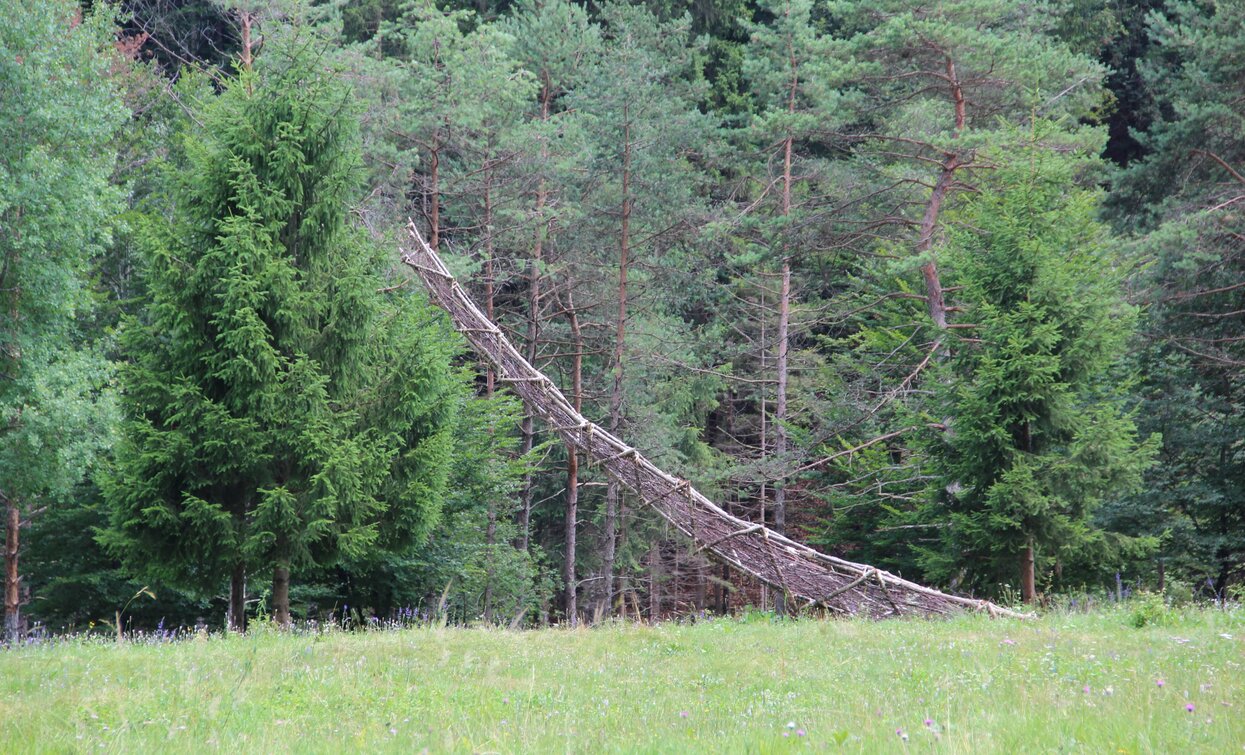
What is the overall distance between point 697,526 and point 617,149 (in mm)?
8685

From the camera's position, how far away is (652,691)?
593 centimetres

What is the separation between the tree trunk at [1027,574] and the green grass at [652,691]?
3.57 m

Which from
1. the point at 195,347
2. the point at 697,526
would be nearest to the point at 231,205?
the point at 195,347

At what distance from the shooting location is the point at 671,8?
28.8 metres

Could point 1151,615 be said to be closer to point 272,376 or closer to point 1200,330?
point 272,376

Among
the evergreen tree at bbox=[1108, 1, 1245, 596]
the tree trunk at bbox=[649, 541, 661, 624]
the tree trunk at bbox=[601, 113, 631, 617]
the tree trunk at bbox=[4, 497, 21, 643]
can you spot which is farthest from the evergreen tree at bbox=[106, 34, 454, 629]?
the tree trunk at bbox=[649, 541, 661, 624]

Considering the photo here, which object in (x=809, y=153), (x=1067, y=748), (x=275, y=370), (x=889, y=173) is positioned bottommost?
(x=1067, y=748)

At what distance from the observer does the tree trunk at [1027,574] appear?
39.6ft

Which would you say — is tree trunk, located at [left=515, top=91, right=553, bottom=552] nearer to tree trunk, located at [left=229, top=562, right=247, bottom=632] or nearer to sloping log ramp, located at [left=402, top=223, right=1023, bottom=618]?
sloping log ramp, located at [left=402, top=223, right=1023, bottom=618]

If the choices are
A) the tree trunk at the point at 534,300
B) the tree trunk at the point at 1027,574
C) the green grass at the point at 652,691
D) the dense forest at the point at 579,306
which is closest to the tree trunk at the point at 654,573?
the dense forest at the point at 579,306

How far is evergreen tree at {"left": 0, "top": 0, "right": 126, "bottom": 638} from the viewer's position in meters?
13.9

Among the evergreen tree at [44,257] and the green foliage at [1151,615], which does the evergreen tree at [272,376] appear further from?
the green foliage at [1151,615]

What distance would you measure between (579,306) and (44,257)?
9.53 metres

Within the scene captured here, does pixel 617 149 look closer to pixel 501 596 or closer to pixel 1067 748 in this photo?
pixel 501 596
